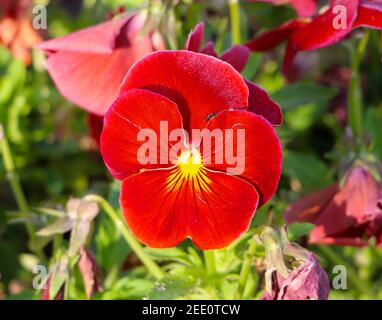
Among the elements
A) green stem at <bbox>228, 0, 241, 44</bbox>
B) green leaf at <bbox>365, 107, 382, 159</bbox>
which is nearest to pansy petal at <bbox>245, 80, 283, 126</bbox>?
green stem at <bbox>228, 0, 241, 44</bbox>

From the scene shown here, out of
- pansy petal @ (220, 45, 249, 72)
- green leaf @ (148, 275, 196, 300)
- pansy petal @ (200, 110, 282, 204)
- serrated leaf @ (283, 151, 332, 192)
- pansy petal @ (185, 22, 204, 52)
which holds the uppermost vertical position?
pansy petal @ (185, 22, 204, 52)

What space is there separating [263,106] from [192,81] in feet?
0.34

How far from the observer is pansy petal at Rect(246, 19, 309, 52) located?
129cm

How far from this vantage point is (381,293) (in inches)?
61.9

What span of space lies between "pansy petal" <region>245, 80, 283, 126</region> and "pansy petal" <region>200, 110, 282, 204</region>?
0.05m

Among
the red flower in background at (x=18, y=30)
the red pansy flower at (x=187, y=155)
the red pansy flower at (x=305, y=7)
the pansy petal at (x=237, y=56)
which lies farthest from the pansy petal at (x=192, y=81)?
the red flower in background at (x=18, y=30)

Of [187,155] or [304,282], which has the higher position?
[187,155]

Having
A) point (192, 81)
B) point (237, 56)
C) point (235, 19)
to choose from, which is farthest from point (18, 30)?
point (192, 81)

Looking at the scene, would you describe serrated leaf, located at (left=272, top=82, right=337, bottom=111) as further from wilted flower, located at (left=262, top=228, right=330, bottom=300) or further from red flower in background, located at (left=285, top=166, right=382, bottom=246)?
wilted flower, located at (left=262, top=228, right=330, bottom=300)

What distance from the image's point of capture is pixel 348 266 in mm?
1564

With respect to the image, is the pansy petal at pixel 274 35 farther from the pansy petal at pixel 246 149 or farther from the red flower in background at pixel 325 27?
the pansy petal at pixel 246 149

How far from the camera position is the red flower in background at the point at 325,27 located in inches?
44.3

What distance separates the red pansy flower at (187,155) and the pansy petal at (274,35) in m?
0.33
